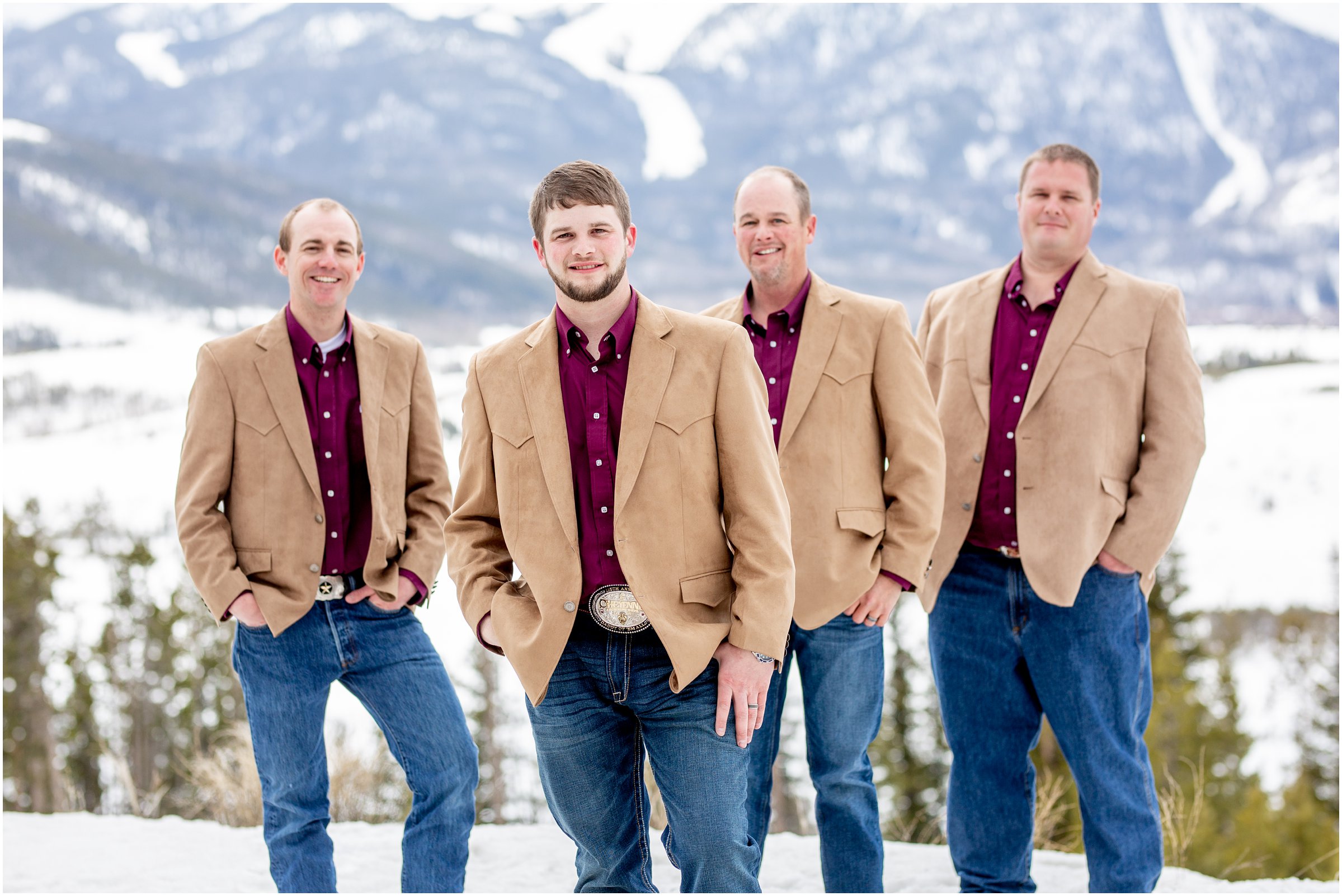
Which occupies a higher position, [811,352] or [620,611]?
[811,352]

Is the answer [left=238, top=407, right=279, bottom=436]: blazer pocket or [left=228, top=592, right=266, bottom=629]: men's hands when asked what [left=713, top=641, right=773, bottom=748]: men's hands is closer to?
[left=228, top=592, right=266, bottom=629]: men's hands

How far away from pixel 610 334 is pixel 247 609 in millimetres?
1464

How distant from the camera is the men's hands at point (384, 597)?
344 cm

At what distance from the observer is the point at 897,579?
3281mm

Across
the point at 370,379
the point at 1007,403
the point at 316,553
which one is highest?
the point at 370,379

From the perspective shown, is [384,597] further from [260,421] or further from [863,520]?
[863,520]

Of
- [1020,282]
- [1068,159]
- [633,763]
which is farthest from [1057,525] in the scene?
[633,763]

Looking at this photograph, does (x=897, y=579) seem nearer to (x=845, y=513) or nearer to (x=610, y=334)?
(x=845, y=513)

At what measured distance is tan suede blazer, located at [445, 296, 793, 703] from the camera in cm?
249

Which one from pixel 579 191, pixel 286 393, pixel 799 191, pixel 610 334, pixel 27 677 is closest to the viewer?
pixel 579 191

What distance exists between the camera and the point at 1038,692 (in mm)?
3494

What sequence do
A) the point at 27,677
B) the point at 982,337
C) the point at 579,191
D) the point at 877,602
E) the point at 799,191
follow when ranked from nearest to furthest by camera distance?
the point at 579,191 → the point at 877,602 → the point at 799,191 → the point at 982,337 → the point at 27,677

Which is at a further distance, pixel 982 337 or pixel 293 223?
pixel 982 337

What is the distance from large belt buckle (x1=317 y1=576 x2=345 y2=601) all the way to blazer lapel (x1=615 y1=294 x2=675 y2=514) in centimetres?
129
